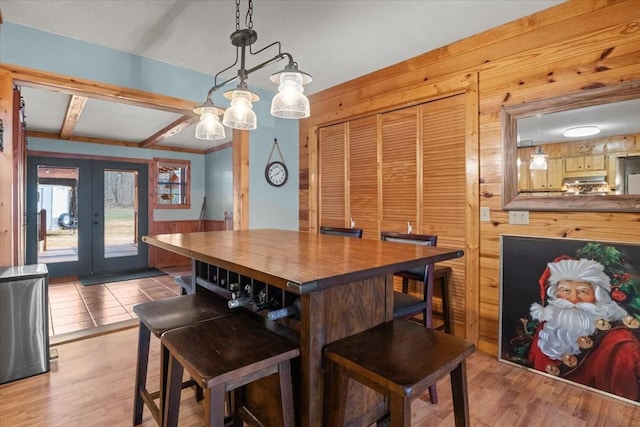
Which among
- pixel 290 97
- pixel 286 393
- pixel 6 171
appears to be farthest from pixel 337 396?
pixel 6 171

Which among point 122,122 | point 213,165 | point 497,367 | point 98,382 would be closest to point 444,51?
point 497,367

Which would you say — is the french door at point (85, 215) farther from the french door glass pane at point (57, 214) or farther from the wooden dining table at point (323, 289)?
the wooden dining table at point (323, 289)

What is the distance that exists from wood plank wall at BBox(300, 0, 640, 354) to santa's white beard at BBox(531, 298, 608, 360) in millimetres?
322

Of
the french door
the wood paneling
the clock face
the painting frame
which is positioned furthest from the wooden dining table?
the french door

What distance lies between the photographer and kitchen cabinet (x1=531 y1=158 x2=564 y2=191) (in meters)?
2.27

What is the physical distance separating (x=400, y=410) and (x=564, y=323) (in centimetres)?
184

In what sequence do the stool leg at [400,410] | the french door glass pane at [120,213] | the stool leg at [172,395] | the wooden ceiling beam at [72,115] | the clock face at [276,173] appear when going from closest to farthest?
the stool leg at [400,410]
the stool leg at [172,395]
the wooden ceiling beam at [72,115]
the clock face at [276,173]
the french door glass pane at [120,213]

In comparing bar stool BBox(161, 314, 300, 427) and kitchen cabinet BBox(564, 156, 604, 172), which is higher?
kitchen cabinet BBox(564, 156, 604, 172)

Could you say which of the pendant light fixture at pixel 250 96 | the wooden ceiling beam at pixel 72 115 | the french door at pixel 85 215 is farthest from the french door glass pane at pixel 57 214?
the pendant light fixture at pixel 250 96

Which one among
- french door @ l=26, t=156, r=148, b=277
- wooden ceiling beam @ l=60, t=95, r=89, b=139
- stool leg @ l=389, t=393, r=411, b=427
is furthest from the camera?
french door @ l=26, t=156, r=148, b=277

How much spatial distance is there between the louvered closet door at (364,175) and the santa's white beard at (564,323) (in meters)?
1.54

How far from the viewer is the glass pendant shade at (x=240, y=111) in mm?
2025

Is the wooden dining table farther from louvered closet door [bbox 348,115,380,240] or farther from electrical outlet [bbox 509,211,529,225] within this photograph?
louvered closet door [bbox 348,115,380,240]

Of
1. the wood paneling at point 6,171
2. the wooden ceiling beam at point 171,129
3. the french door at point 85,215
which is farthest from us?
the french door at point 85,215
